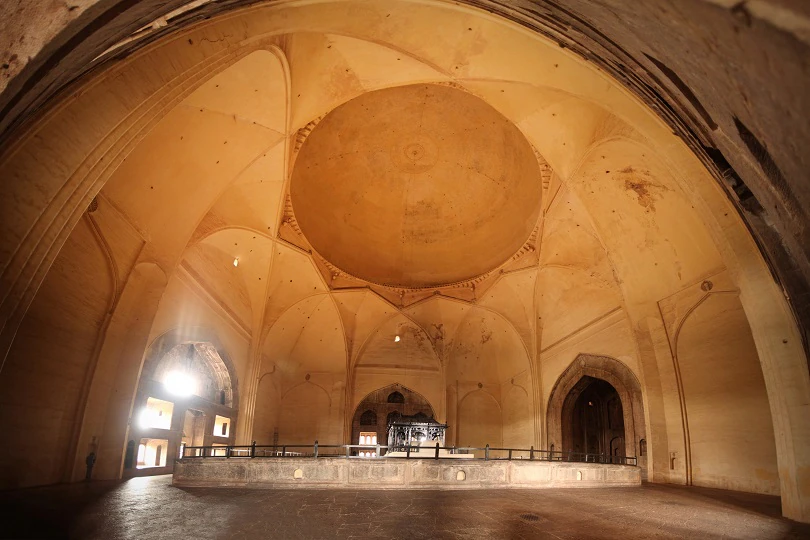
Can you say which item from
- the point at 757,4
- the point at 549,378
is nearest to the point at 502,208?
the point at 549,378

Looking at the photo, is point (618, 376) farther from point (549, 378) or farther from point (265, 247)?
point (265, 247)

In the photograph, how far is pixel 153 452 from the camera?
13.0m

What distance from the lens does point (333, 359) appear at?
2114 cm

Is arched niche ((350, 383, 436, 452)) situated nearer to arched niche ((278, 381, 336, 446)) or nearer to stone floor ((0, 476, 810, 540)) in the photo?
arched niche ((278, 381, 336, 446))

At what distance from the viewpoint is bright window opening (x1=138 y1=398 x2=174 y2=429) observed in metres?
12.6

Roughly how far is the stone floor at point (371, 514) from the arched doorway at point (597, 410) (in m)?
4.95

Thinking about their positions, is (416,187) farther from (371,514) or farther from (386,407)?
(371,514)

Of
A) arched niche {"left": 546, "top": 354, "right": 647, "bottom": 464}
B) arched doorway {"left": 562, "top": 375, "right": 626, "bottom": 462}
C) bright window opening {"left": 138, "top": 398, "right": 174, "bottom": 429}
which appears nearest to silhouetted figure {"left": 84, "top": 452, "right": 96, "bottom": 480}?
bright window opening {"left": 138, "top": 398, "right": 174, "bottom": 429}

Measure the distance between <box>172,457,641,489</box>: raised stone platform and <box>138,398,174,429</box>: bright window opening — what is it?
13.1 feet

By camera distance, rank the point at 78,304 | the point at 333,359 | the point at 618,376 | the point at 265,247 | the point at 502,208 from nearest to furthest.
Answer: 1. the point at 78,304
2. the point at 618,376
3. the point at 265,247
4. the point at 502,208
5. the point at 333,359

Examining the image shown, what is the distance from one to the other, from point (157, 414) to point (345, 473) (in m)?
7.24

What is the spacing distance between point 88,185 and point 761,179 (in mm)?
7002

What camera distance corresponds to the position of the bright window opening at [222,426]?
639 inches

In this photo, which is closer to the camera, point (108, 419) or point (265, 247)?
point (108, 419)
